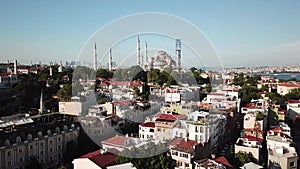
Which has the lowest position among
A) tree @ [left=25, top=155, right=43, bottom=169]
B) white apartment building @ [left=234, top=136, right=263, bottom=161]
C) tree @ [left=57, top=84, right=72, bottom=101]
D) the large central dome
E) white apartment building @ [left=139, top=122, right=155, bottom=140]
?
tree @ [left=25, top=155, right=43, bottom=169]

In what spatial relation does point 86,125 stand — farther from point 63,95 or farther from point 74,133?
point 63,95

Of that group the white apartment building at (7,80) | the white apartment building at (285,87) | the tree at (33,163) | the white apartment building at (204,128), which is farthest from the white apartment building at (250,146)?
the white apartment building at (7,80)

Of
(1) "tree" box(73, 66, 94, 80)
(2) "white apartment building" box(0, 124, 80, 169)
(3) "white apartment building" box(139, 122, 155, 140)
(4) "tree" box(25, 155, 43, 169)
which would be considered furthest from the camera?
(1) "tree" box(73, 66, 94, 80)

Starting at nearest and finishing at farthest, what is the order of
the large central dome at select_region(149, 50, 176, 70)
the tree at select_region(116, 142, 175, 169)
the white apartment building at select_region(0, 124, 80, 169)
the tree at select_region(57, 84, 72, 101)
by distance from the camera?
the tree at select_region(116, 142, 175, 169) < the white apartment building at select_region(0, 124, 80, 169) < the large central dome at select_region(149, 50, 176, 70) < the tree at select_region(57, 84, 72, 101)

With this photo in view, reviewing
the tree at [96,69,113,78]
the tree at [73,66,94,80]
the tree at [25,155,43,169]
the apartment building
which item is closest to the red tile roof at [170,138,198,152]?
the apartment building

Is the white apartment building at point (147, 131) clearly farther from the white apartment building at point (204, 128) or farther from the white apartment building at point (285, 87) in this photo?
the white apartment building at point (285, 87)

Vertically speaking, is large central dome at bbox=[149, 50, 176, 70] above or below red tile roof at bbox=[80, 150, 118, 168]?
above

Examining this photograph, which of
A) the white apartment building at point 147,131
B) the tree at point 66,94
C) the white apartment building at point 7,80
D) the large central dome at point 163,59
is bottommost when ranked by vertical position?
the white apartment building at point 147,131

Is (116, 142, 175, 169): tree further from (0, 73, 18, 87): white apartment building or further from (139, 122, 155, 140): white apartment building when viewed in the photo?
(0, 73, 18, 87): white apartment building

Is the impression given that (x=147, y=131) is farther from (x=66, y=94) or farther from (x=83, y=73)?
(x=83, y=73)

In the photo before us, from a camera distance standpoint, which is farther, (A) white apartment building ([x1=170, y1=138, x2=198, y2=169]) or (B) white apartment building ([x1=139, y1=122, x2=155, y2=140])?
(B) white apartment building ([x1=139, y1=122, x2=155, y2=140])
